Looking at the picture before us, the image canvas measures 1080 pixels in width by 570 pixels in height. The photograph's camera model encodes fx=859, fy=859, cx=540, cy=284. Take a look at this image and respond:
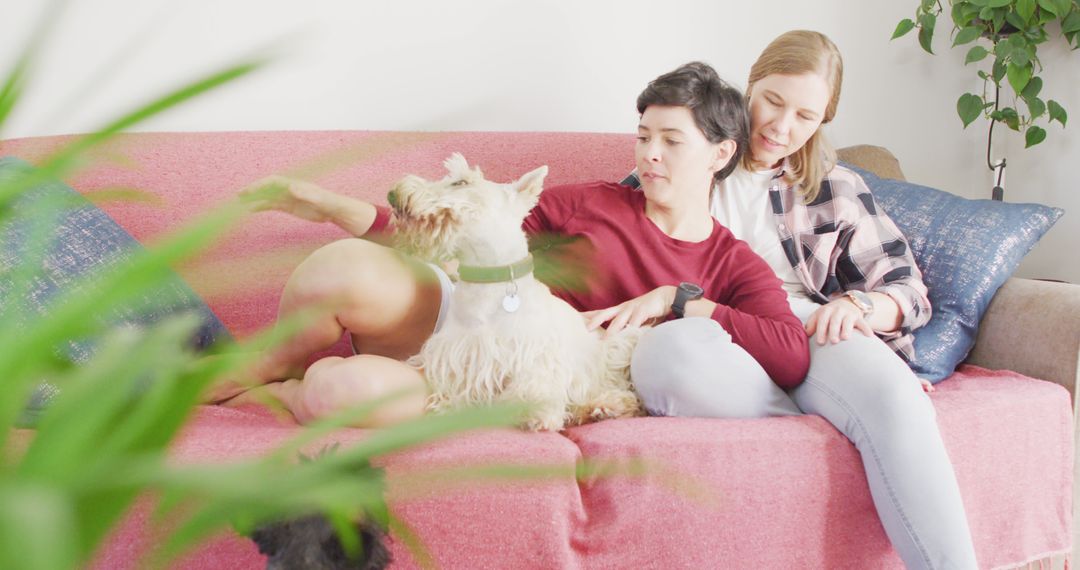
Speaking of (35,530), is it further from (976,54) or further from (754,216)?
(976,54)

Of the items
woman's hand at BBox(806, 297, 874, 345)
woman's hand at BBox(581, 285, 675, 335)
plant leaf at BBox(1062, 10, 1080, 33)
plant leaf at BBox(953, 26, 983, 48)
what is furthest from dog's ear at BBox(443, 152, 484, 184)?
plant leaf at BBox(1062, 10, 1080, 33)

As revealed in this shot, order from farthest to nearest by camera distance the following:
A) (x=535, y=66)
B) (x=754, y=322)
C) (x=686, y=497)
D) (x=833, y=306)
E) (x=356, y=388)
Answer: (x=535, y=66) → (x=833, y=306) → (x=754, y=322) → (x=356, y=388) → (x=686, y=497)

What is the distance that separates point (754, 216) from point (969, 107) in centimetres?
143

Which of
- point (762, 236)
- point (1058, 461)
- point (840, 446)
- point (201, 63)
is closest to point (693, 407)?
point (840, 446)

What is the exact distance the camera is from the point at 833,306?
5.20 ft

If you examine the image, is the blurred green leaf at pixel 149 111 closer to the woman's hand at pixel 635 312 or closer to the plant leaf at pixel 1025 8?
the woman's hand at pixel 635 312

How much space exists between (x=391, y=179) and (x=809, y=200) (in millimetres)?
920

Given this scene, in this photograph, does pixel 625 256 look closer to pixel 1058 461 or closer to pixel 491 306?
pixel 491 306

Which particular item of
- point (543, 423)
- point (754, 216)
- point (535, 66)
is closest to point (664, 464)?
point (543, 423)

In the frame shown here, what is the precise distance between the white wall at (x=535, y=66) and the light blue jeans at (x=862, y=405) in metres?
0.74

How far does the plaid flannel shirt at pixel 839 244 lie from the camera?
1.82m

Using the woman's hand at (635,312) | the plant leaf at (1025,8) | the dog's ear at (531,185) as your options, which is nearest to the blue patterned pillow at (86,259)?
the dog's ear at (531,185)

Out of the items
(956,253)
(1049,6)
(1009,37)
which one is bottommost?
(956,253)

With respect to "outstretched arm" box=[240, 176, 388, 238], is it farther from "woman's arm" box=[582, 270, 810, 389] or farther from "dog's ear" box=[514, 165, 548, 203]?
"woman's arm" box=[582, 270, 810, 389]
